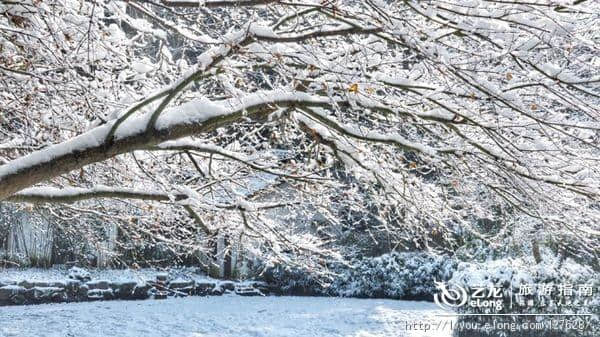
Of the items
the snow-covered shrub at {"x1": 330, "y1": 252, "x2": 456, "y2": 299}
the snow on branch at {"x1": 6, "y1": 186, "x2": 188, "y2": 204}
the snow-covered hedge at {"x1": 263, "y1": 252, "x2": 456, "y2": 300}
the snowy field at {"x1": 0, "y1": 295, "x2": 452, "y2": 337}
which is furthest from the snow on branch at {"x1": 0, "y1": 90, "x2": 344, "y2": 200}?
the snow-covered shrub at {"x1": 330, "y1": 252, "x2": 456, "y2": 299}

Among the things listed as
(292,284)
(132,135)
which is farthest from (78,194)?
(292,284)

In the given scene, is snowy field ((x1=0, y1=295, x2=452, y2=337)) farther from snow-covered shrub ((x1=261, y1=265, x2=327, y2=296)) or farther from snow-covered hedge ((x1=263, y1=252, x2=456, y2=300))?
snow-covered shrub ((x1=261, y1=265, x2=327, y2=296))

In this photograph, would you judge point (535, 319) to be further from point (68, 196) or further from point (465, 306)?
point (68, 196)

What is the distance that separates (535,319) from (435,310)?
4574 millimetres

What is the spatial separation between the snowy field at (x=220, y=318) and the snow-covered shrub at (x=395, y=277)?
668 millimetres

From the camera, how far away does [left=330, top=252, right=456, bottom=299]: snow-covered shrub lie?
15219 millimetres

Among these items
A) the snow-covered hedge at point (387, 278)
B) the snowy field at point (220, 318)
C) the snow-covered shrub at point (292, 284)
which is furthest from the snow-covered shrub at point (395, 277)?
the snowy field at point (220, 318)

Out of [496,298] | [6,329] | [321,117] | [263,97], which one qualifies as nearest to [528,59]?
[321,117]

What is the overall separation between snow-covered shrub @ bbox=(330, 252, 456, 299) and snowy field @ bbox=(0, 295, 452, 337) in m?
0.67

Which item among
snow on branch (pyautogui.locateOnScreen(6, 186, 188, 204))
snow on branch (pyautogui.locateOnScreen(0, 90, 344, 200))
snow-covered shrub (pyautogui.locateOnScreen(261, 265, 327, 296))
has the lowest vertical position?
snow-covered shrub (pyautogui.locateOnScreen(261, 265, 327, 296))

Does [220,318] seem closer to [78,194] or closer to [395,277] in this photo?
[395,277]

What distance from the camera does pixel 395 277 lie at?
50.5 ft

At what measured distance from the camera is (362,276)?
1550 cm

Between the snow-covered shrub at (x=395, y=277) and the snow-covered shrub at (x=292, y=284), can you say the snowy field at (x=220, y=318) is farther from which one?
the snow-covered shrub at (x=292, y=284)
